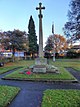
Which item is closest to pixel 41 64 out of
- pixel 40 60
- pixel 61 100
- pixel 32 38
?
pixel 40 60

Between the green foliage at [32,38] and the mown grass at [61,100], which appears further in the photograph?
the green foliage at [32,38]

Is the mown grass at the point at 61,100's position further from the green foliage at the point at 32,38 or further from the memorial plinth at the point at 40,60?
the green foliage at the point at 32,38

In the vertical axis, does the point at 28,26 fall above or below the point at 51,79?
above

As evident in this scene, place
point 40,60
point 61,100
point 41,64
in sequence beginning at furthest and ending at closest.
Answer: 1. point 40,60
2. point 41,64
3. point 61,100

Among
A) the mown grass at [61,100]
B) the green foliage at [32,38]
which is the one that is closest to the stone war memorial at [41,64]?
the mown grass at [61,100]

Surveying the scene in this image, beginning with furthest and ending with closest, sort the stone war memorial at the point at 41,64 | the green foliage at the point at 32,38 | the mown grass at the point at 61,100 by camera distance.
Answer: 1. the green foliage at the point at 32,38
2. the stone war memorial at the point at 41,64
3. the mown grass at the point at 61,100

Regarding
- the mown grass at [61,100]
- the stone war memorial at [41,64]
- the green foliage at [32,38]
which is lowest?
the mown grass at [61,100]

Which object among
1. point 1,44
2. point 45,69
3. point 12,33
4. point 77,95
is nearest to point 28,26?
point 12,33

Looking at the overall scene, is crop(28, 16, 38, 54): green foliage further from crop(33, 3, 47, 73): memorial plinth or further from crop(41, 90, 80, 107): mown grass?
crop(41, 90, 80, 107): mown grass

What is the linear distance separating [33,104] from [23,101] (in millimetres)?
615

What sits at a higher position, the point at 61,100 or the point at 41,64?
the point at 41,64

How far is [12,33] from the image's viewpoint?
1833 inches

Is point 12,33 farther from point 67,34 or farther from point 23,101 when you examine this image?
point 23,101

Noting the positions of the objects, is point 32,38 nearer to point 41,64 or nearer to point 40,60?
point 40,60
